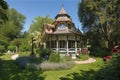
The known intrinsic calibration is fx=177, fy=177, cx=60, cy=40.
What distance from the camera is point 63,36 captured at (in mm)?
32875

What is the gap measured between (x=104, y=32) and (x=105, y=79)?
103 ft

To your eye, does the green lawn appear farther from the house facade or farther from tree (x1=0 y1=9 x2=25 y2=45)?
tree (x1=0 y1=9 x2=25 y2=45)

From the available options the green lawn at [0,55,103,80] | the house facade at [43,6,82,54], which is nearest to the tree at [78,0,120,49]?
the house facade at [43,6,82,54]

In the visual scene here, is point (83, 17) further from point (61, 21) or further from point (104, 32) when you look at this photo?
point (61, 21)

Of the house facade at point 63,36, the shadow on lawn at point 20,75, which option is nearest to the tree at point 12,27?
the house facade at point 63,36

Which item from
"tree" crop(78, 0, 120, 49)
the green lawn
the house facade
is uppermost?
"tree" crop(78, 0, 120, 49)

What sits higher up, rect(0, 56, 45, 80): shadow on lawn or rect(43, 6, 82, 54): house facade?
rect(43, 6, 82, 54): house facade

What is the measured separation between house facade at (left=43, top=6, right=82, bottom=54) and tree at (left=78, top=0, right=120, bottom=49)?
5615 millimetres

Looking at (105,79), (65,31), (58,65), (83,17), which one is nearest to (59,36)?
(65,31)

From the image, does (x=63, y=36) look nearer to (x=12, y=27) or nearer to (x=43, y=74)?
(x=43, y=74)

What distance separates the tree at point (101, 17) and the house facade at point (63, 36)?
A: 561 centimetres

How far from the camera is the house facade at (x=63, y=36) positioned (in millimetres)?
32344

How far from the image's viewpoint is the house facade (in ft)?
106

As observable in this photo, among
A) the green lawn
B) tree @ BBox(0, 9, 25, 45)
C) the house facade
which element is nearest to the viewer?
the green lawn
